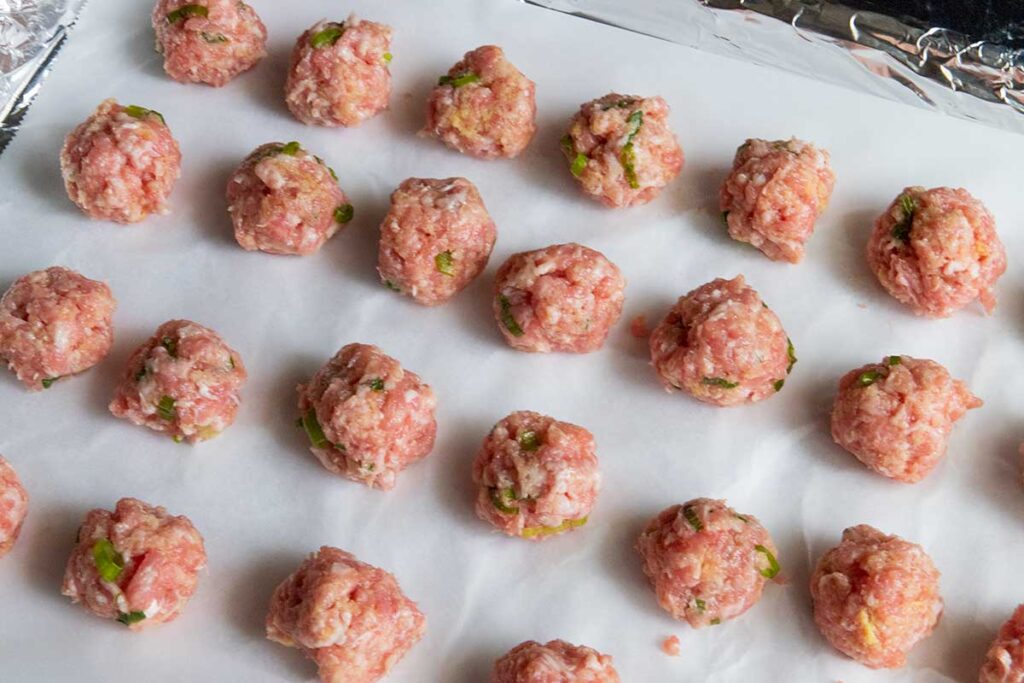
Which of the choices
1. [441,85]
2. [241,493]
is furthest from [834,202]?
[241,493]

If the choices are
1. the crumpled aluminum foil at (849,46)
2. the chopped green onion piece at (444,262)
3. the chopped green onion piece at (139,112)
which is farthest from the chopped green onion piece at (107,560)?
the crumpled aluminum foil at (849,46)

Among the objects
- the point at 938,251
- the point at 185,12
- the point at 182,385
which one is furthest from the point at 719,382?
the point at 185,12

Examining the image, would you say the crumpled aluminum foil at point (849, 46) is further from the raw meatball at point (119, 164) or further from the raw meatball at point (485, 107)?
the raw meatball at point (119, 164)

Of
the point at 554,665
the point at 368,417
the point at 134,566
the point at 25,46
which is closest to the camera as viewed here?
the point at 554,665

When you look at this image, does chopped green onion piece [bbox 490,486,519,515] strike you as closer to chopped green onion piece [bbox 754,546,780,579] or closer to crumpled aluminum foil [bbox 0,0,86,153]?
chopped green onion piece [bbox 754,546,780,579]

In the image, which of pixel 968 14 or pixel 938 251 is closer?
pixel 938 251

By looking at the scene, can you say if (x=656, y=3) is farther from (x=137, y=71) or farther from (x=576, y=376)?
(x=137, y=71)

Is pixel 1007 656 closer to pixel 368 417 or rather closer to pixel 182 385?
pixel 368 417
